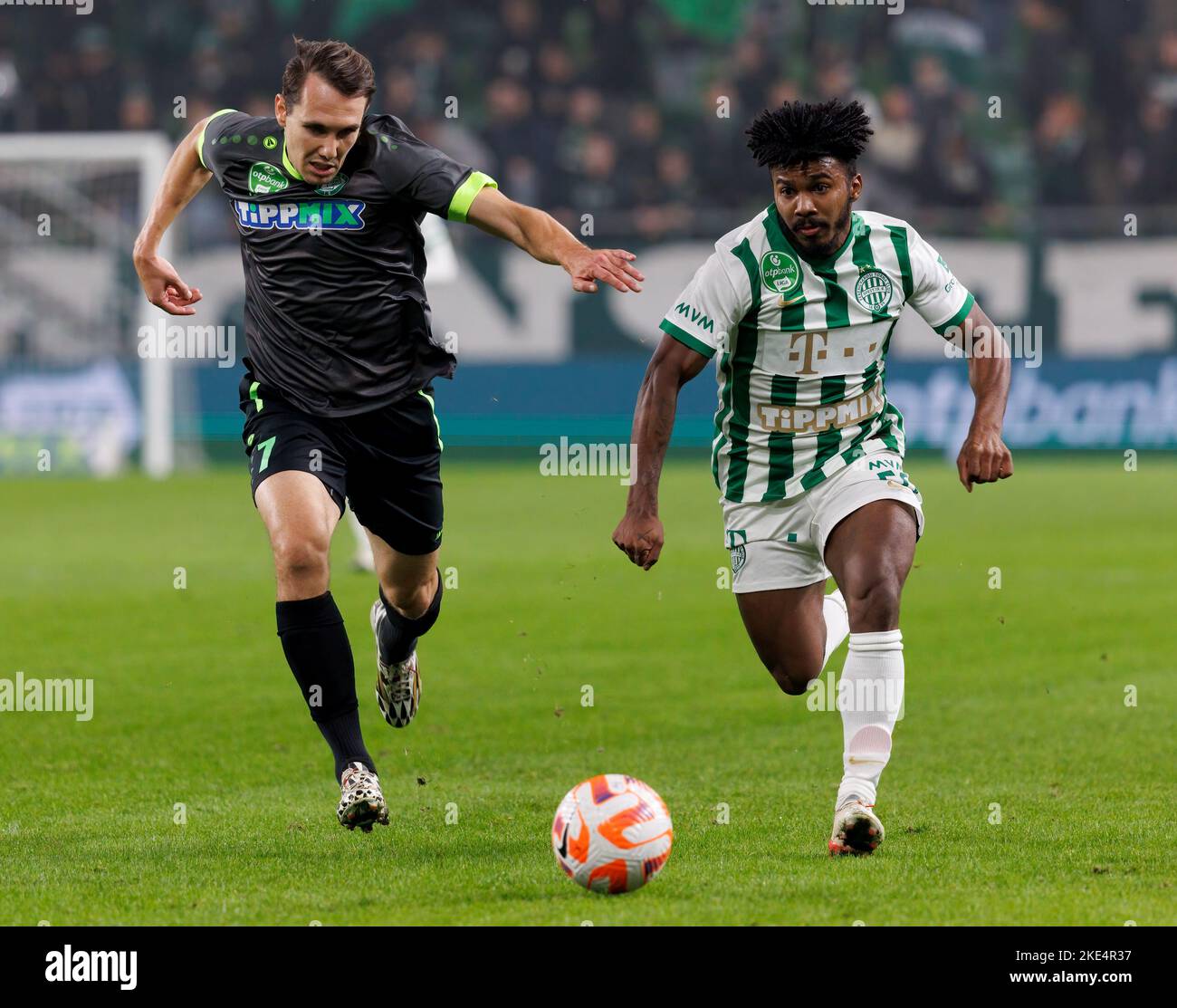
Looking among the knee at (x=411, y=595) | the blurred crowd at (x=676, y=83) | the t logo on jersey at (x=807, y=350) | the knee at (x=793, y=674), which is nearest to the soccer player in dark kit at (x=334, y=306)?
the knee at (x=411, y=595)

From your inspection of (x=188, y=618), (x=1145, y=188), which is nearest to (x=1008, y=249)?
(x=1145, y=188)

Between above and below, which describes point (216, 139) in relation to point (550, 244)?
above

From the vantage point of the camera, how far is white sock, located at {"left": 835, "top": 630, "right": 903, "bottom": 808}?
17.0 ft

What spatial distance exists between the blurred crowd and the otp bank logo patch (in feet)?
52.3

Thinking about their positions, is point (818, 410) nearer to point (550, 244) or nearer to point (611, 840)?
point (550, 244)

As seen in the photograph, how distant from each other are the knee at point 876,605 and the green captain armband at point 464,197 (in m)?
1.58

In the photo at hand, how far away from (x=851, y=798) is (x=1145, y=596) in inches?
251

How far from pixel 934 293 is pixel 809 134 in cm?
75

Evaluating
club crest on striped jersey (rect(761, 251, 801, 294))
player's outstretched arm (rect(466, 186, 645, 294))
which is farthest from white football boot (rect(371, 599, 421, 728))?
club crest on striped jersey (rect(761, 251, 801, 294))

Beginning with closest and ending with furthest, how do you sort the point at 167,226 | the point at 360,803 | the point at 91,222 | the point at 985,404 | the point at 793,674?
the point at 360,803, the point at 985,404, the point at 167,226, the point at 793,674, the point at 91,222

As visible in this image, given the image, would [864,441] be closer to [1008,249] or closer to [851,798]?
[851,798]

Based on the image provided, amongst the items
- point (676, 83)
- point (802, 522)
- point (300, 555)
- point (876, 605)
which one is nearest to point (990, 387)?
point (802, 522)

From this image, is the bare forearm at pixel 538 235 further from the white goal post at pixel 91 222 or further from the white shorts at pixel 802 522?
the white goal post at pixel 91 222

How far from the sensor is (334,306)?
576 centimetres
